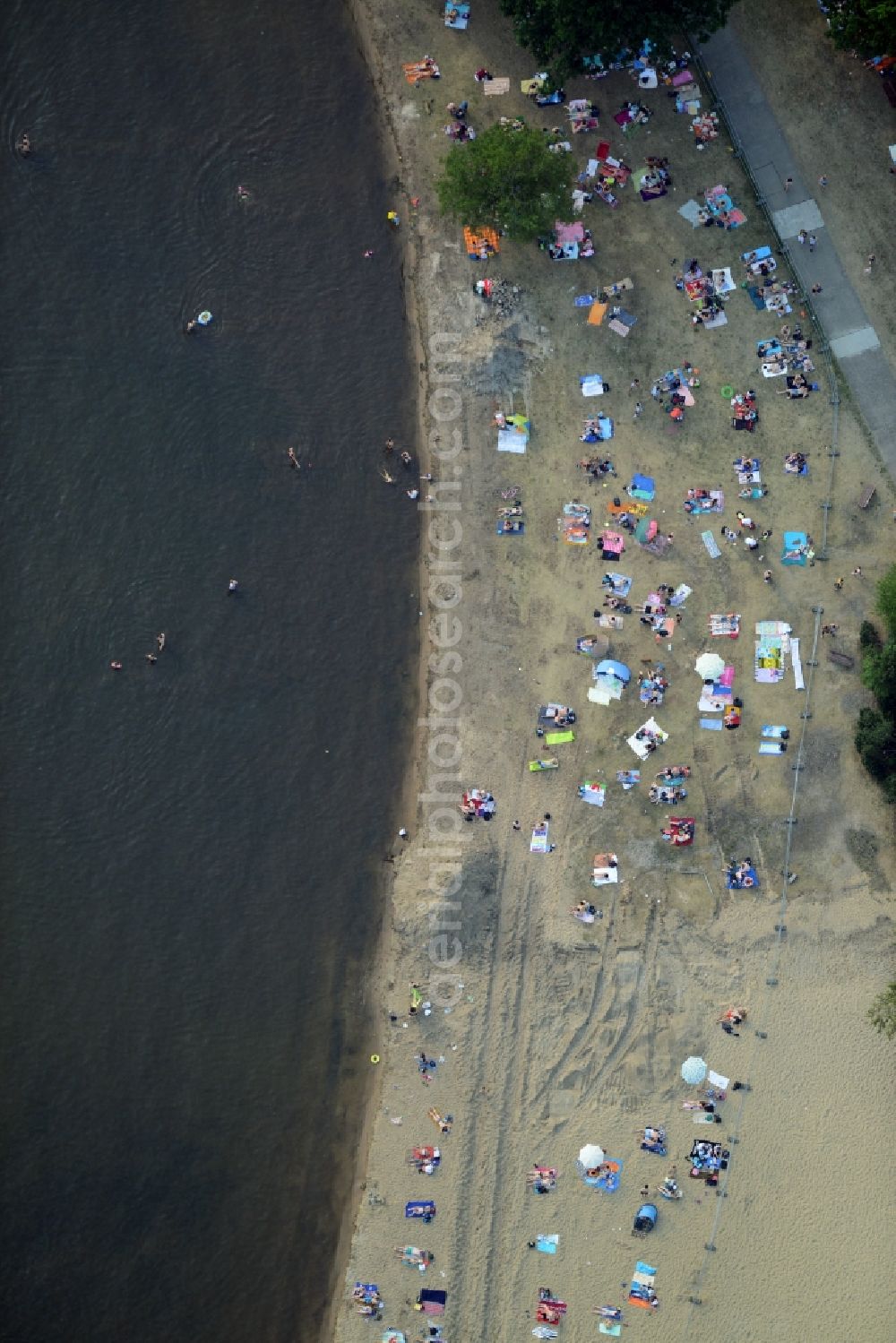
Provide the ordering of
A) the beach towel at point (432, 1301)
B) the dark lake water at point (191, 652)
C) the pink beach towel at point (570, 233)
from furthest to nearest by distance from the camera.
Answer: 1. the pink beach towel at point (570, 233)
2. the dark lake water at point (191, 652)
3. the beach towel at point (432, 1301)

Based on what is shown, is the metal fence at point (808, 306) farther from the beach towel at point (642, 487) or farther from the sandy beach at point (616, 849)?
the beach towel at point (642, 487)

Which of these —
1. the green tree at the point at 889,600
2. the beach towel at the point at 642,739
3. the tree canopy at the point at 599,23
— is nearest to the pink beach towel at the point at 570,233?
the tree canopy at the point at 599,23

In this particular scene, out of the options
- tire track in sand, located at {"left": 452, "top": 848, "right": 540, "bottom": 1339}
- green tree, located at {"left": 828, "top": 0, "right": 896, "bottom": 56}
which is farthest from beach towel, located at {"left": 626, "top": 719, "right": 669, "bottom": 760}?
green tree, located at {"left": 828, "top": 0, "right": 896, "bottom": 56}

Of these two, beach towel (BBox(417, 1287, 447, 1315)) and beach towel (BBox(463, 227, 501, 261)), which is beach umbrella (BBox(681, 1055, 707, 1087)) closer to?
beach towel (BBox(417, 1287, 447, 1315))

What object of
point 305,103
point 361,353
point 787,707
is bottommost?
point 787,707

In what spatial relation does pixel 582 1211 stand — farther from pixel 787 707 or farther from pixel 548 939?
pixel 787 707

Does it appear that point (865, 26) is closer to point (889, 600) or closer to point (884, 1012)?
point (889, 600)

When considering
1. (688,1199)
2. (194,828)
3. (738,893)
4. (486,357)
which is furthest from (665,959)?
(486,357)
